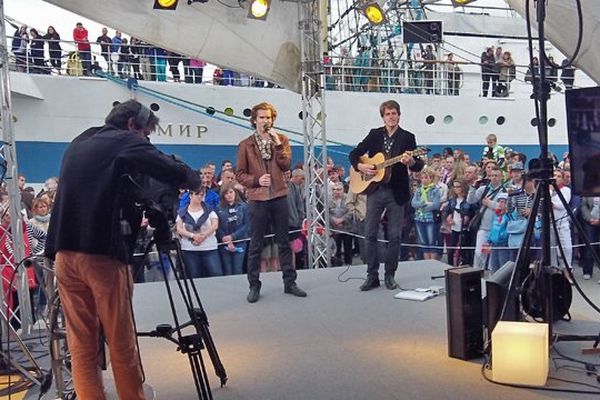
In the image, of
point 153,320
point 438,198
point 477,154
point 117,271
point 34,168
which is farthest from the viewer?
point 477,154

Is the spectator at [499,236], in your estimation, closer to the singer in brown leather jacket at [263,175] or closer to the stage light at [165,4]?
the singer in brown leather jacket at [263,175]

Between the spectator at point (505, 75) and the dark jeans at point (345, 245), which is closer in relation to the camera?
the dark jeans at point (345, 245)

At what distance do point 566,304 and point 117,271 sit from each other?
2.72 metres

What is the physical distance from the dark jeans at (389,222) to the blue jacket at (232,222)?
201cm

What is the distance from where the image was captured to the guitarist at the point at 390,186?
4.84m

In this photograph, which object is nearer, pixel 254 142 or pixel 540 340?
pixel 540 340

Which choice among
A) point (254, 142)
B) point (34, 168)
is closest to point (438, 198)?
point (254, 142)

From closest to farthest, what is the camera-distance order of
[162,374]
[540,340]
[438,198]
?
[540,340] → [162,374] → [438,198]

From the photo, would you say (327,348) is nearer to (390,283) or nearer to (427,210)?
(390,283)

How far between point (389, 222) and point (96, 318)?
9.39 feet

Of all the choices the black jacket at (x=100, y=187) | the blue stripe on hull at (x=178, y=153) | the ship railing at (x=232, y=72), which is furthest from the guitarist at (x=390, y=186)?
the blue stripe on hull at (x=178, y=153)

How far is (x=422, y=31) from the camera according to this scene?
1080 centimetres

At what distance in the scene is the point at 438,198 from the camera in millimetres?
7332

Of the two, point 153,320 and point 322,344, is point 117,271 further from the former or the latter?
point 153,320
